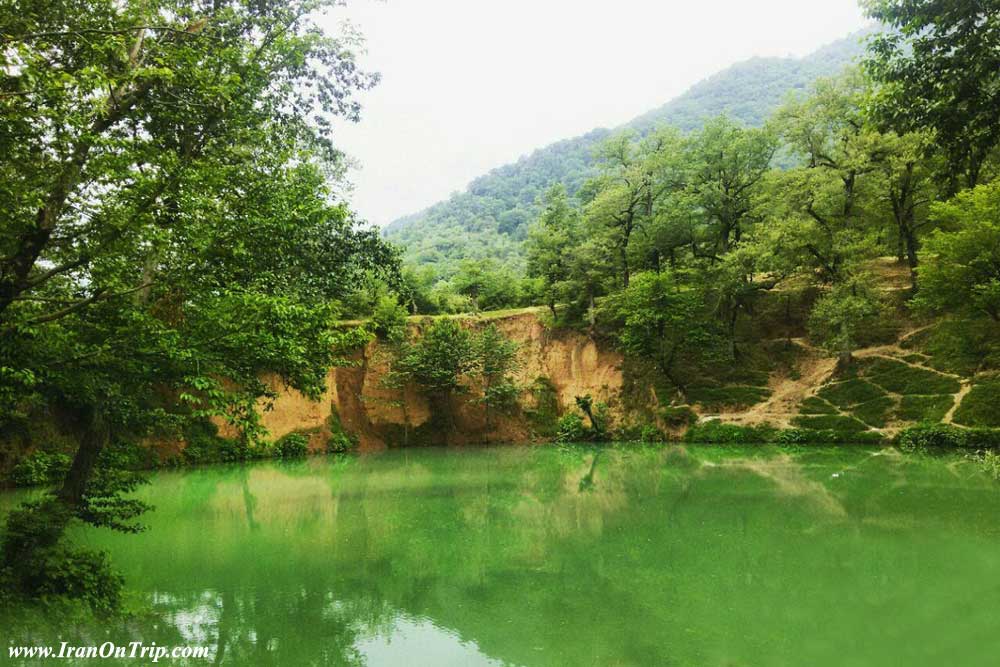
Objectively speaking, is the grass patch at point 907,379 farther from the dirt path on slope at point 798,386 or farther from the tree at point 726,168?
the tree at point 726,168

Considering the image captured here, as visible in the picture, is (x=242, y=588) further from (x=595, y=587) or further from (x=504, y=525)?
(x=504, y=525)

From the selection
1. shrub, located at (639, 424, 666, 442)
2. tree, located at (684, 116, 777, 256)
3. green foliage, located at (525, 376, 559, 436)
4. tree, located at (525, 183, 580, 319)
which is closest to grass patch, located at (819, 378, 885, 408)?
shrub, located at (639, 424, 666, 442)

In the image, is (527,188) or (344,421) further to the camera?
(527,188)

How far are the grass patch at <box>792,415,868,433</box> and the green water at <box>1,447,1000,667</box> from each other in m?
8.52

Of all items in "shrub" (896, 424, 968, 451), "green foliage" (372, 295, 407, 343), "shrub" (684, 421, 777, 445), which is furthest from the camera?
"green foliage" (372, 295, 407, 343)

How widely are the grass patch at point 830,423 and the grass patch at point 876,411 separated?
0.33 m

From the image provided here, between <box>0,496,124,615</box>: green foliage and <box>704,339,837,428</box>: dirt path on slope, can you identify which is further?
<box>704,339,837,428</box>: dirt path on slope

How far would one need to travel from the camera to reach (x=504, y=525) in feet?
38.3

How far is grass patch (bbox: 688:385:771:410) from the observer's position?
1144 inches

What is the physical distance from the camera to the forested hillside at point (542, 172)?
79.2 meters

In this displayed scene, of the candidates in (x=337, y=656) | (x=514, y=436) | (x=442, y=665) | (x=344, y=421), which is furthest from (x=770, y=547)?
(x=344, y=421)

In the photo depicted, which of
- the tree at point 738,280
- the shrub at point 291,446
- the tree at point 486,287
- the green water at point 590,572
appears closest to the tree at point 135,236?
the green water at point 590,572

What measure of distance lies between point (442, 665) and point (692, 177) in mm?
30651

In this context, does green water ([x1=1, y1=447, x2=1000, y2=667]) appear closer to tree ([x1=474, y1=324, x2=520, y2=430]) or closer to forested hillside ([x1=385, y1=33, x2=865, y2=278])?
tree ([x1=474, y1=324, x2=520, y2=430])
